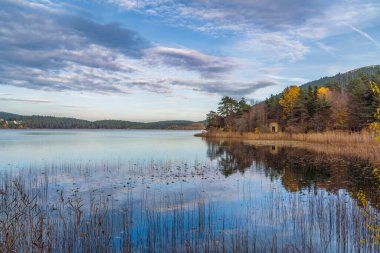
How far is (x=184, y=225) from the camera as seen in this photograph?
946 centimetres

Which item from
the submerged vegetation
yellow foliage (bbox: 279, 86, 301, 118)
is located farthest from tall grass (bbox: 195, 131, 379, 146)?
the submerged vegetation

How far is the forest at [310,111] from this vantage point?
4663cm

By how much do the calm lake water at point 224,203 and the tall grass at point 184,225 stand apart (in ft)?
0.14

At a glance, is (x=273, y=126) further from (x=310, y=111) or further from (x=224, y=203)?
(x=224, y=203)

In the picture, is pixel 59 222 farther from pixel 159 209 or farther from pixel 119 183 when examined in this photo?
pixel 119 183

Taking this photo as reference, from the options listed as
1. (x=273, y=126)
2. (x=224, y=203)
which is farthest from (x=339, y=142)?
(x=273, y=126)

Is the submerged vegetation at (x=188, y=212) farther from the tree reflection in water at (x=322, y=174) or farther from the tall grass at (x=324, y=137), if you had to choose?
the tall grass at (x=324, y=137)

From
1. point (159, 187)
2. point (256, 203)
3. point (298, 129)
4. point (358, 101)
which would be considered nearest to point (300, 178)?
point (256, 203)

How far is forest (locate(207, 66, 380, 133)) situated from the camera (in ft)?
153

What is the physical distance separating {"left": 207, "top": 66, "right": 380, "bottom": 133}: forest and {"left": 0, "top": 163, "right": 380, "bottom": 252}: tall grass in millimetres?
18493

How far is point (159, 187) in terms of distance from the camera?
15.8m

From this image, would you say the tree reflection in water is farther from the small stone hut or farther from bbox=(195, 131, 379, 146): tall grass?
the small stone hut

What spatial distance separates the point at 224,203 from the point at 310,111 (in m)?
53.3

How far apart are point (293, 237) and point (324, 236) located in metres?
0.89
